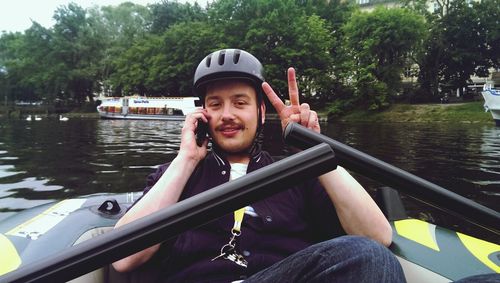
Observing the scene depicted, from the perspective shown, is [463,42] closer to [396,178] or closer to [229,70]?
[229,70]

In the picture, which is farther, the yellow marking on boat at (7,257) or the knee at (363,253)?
the yellow marking on boat at (7,257)

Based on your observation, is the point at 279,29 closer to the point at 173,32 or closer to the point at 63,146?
the point at 173,32

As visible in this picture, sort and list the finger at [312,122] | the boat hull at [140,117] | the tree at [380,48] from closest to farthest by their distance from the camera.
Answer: the finger at [312,122]
the tree at [380,48]
the boat hull at [140,117]

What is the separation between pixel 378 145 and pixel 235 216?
15.1 m

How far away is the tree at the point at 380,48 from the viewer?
40469 mm

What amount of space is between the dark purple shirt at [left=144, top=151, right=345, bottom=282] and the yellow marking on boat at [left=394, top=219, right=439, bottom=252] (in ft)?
2.38

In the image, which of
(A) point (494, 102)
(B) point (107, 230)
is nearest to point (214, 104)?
(B) point (107, 230)

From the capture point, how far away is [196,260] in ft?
7.07

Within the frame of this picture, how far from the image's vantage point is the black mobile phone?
2.64 metres

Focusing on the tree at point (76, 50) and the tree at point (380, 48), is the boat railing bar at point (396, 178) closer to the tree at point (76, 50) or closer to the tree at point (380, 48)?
the tree at point (380, 48)

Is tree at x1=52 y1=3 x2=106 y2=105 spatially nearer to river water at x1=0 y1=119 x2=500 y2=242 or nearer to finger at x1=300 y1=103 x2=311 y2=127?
river water at x1=0 y1=119 x2=500 y2=242

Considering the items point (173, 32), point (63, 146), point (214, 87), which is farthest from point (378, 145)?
point (173, 32)

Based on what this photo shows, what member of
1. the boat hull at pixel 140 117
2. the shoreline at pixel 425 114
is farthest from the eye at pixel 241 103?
the boat hull at pixel 140 117

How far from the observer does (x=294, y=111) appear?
2.42 metres
